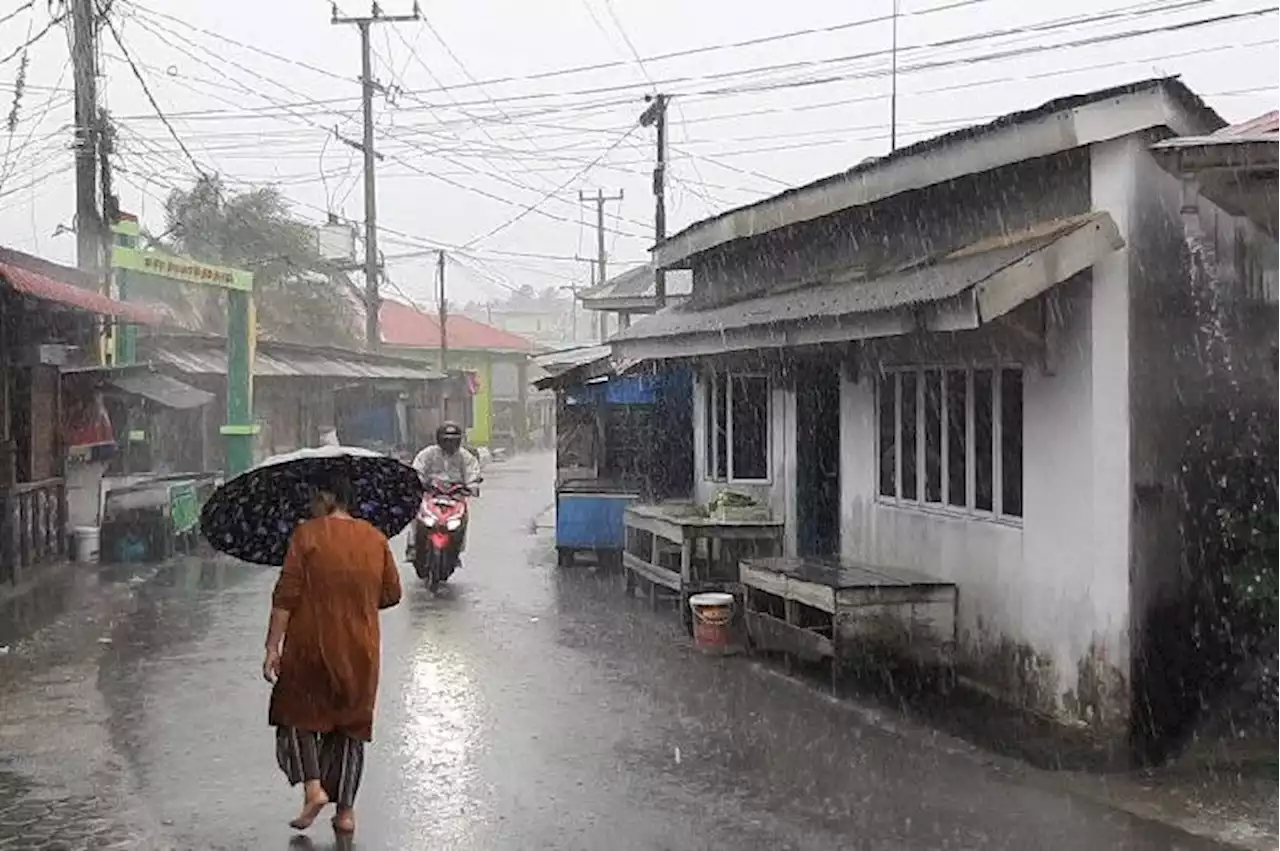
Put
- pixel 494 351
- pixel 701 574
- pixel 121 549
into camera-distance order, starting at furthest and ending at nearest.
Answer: pixel 494 351
pixel 121 549
pixel 701 574

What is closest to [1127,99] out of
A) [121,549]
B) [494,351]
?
[121,549]

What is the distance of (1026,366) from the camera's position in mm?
9367

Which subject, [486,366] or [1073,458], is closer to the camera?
[1073,458]

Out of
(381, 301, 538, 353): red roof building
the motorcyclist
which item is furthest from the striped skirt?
(381, 301, 538, 353): red roof building

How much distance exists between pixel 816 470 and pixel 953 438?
130 inches

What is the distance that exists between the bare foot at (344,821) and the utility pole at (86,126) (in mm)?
15758

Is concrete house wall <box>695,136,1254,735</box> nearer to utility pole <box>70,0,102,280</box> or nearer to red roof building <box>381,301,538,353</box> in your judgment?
utility pole <box>70,0,102,280</box>

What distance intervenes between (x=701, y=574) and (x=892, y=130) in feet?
19.1

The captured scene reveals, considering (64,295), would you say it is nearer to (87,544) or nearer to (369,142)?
(87,544)

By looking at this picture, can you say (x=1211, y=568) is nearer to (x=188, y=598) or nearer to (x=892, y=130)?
(x=892, y=130)

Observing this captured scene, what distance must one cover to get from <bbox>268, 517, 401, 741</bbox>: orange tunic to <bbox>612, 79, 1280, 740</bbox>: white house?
373 cm

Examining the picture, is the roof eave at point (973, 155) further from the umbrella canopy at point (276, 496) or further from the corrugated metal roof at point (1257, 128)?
the umbrella canopy at point (276, 496)

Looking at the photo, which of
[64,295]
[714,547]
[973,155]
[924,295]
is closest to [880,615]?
[924,295]

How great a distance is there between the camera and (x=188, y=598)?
1573 centimetres
